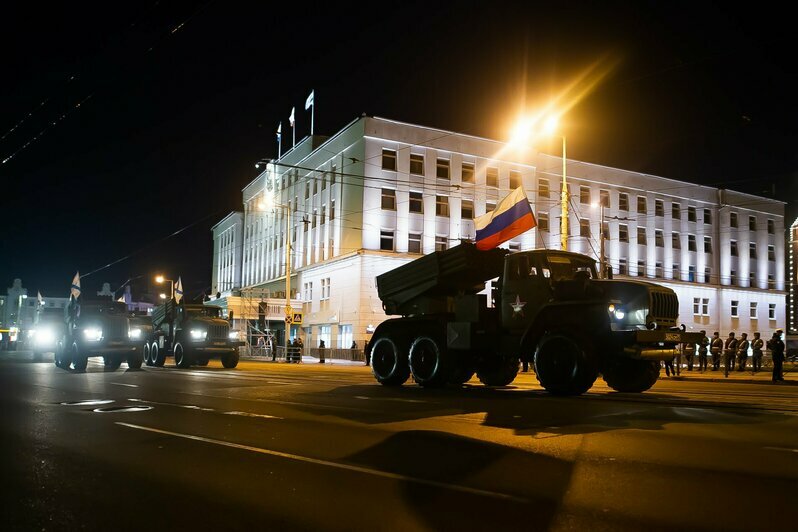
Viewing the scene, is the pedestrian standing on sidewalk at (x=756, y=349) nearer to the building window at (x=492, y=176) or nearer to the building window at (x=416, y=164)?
the building window at (x=492, y=176)

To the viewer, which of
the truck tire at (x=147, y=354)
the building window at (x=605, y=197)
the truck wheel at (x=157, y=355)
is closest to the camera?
the truck wheel at (x=157, y=355)

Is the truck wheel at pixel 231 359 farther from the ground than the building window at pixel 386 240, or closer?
closer

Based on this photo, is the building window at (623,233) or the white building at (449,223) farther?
the building window at (623,233)

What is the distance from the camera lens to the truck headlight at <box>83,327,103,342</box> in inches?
981

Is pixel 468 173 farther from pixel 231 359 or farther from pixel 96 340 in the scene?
pixel 96 340

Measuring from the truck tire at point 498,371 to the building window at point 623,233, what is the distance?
48.7 m

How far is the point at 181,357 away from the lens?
99.3 feet

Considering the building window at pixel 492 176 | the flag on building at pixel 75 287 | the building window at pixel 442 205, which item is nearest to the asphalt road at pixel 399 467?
the flag on building at pixel 75 287

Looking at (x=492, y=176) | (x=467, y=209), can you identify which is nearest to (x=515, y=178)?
(x=492, y=176)

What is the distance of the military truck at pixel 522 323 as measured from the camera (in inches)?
532

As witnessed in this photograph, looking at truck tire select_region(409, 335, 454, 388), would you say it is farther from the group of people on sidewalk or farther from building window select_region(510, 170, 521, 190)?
building window select_region(510, 170, 521, 190)

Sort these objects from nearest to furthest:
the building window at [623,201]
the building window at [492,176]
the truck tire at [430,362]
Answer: the truck tire at [430,362] < the building window at [492,176] < the building window at [623,201]

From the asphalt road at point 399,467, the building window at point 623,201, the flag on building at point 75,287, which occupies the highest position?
the building window at point 623,201

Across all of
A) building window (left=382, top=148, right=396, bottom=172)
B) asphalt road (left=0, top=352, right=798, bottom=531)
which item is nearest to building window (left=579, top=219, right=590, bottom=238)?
building window (left=382, top=148, right=396, bottom=172)
